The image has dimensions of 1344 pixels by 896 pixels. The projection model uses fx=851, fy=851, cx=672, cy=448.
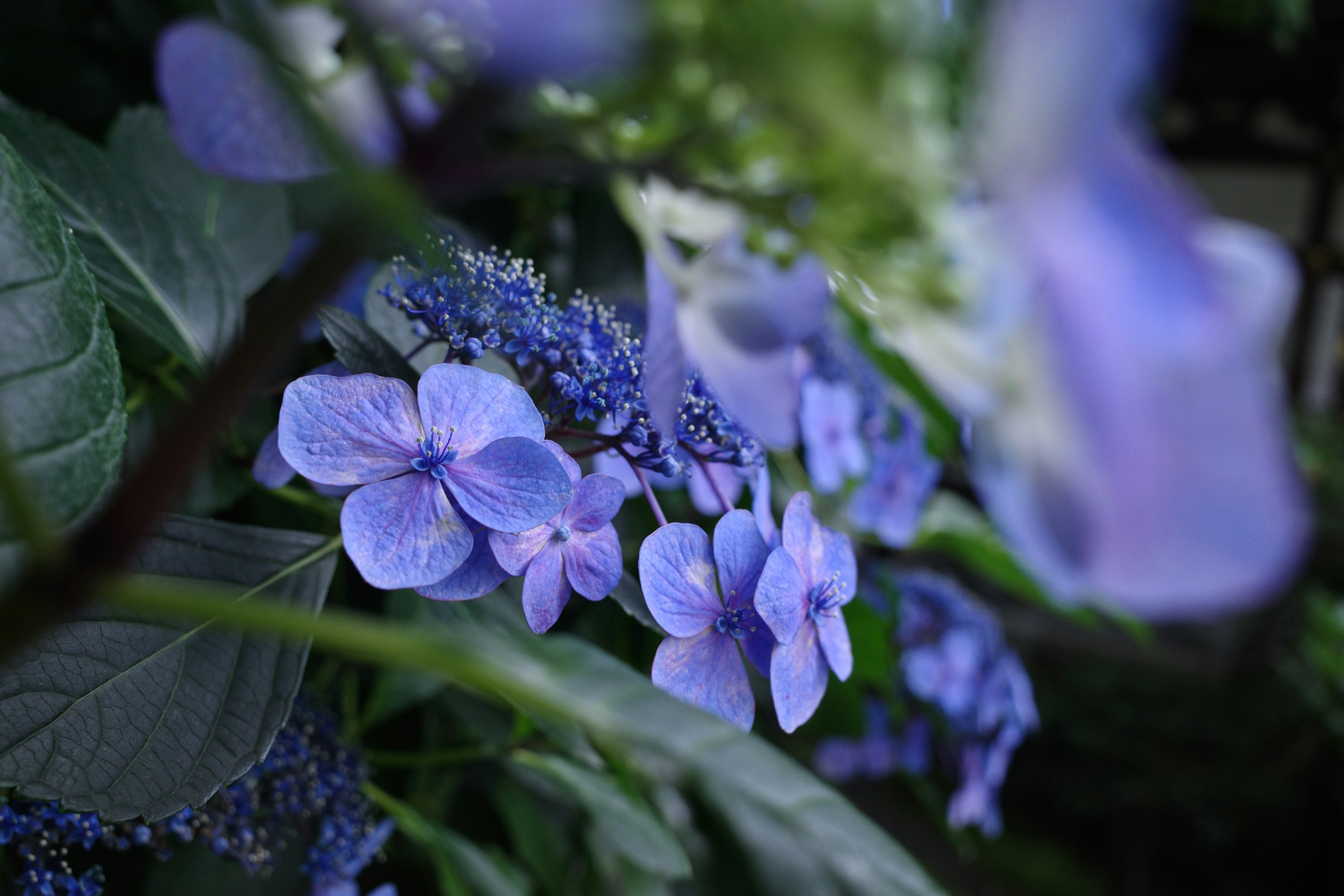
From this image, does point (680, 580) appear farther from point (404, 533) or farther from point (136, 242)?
point (136, 242)

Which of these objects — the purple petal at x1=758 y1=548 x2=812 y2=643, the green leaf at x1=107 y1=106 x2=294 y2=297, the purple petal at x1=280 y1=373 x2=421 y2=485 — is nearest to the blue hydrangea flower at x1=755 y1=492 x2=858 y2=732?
the purple petal at x1=758 y1=548 x2=812 y2=643

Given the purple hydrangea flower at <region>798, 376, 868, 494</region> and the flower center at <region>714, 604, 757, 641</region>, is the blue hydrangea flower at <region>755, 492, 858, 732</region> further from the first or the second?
the purple hydrangea flower at <region>798, 376, 868, 494</region>

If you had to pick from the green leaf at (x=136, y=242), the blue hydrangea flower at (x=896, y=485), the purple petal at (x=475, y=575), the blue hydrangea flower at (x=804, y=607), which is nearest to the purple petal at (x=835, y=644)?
the blue hydrangea flower at (x=804, y=607)

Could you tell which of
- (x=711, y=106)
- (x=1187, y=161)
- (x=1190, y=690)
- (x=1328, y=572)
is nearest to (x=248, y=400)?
(x=711, y=106)

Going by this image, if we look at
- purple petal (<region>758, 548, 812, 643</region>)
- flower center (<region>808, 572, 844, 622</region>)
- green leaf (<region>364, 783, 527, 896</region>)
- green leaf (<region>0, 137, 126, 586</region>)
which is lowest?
green leaf (<region>364, 783, 527, 896</region>)

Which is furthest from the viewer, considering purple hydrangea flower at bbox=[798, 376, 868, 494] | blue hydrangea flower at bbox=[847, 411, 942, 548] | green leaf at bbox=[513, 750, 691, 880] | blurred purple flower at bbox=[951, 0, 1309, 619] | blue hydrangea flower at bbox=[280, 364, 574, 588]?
blue hydrangea flower at bbox=[847, 411, 942, 548]

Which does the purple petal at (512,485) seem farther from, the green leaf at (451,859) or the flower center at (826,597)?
the green leaf at (451,859)

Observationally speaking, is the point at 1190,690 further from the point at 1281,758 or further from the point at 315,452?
the point at 315,452
